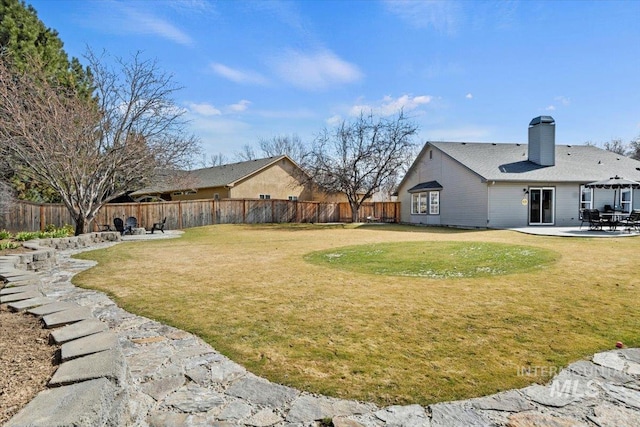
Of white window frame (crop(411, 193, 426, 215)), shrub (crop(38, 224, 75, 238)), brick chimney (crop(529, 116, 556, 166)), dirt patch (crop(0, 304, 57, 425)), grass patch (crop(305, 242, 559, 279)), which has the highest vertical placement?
brick chimney (crop(529, 116, 556, 166))

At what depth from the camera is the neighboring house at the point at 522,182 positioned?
1747cm

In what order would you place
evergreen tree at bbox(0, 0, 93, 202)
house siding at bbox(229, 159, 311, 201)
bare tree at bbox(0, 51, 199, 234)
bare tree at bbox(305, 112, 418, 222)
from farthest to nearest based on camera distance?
house siding at bbox(229, 159, 311, 201), bare tree at bbox(305, 112, 418, 222), evergreen tree at bbox(0, 0, 93, 202), bare tree at bbox(0, 51, 199, 234)

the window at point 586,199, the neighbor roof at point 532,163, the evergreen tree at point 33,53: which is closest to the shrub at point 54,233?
the evergreen tree at point 33,53

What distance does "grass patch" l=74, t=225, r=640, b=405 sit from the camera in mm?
2648

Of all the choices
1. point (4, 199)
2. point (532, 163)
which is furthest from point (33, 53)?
point (532, 163)

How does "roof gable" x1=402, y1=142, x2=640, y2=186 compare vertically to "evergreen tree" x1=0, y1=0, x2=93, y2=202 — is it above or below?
below

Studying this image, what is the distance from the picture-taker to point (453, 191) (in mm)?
19922

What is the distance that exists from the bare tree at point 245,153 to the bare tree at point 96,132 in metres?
35.2

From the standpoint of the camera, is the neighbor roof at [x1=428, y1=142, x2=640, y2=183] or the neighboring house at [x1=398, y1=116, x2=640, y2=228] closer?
the neighboring house at [x1=398, y1=116, x2=640, y2=228]

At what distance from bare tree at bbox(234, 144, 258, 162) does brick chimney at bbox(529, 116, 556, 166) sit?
1488 inches

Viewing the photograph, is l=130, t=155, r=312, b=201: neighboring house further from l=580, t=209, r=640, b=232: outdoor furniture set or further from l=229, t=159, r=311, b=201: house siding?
l=580, t=209, r=640, b=232: outdoor furniture set

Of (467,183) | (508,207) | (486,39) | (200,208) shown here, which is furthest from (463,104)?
(200,208)

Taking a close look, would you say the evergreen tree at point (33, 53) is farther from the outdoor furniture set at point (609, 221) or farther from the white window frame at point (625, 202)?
the white window frame at point (625, 202)

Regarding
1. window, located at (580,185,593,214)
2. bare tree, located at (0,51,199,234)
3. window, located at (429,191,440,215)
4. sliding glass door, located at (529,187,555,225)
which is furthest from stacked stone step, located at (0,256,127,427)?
window, located at (580,185,593,214)
